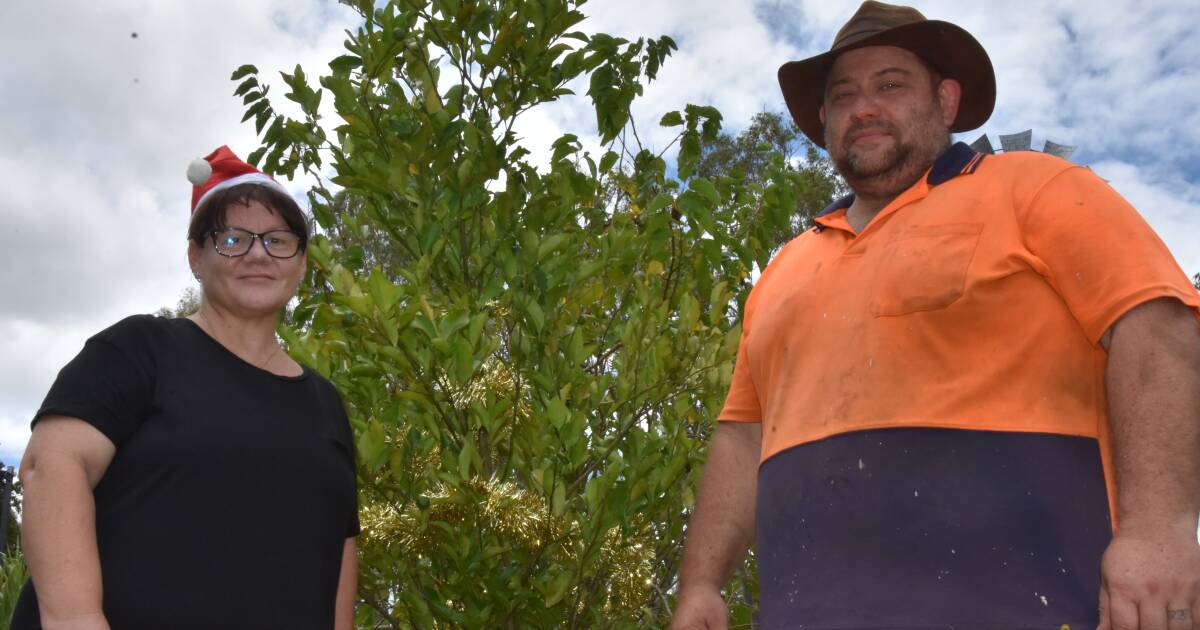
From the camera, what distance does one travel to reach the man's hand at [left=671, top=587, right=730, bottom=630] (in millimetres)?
2402

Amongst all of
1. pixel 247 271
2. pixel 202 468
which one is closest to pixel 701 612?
pixel 202 468

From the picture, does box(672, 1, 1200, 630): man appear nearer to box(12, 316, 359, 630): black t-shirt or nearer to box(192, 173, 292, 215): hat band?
box(12, 316, 359, 630): black t-shirt

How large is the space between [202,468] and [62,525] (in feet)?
0.80

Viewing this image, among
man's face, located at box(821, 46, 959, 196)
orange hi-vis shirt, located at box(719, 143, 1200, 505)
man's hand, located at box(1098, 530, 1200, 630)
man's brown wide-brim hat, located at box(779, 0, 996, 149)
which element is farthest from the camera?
man's brown wide-brim hat, located at box(779, 0, 996, 149)

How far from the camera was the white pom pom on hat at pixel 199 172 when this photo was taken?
7.60 feet

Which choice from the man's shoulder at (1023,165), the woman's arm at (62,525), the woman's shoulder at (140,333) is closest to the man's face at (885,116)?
the man's shoulder at (1023,165)

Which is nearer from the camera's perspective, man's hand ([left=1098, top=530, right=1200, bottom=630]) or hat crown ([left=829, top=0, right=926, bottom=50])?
man's hand ([left=1098, top=530, right=1200, bottom=630])

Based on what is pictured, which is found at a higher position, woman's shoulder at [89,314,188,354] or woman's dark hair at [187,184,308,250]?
woman's dark hair at [187,184,308,250]

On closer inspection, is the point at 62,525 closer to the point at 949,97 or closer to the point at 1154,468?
the point at 1154,468

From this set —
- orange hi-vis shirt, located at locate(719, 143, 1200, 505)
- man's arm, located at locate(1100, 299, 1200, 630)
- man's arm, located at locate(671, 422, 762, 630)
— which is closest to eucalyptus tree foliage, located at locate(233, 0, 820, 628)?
man's arm, located at locate(671, 422, 762, 630)

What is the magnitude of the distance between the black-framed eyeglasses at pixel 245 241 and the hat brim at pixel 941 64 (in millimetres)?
1341

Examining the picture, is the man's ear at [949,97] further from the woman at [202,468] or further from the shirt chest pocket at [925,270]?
the woman at [202,468]

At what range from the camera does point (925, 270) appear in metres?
2.08

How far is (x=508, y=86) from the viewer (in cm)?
316
